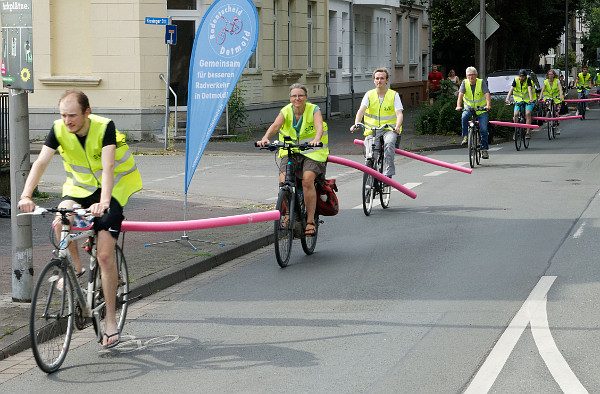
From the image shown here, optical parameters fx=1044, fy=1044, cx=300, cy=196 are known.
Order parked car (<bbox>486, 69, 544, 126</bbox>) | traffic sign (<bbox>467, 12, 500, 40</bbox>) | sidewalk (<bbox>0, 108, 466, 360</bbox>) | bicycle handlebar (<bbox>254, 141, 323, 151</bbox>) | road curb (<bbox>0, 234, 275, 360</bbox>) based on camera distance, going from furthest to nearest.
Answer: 1. parked car (<bbox>486, 69, 544, 126</bbox>)
2. traffic sign (<bbox>467, 12, 500, 40</bbox>)
3. bicycle handlebar (<bbox>254, 141, 323, 151</bbox>)
4. sidewalk (<bbox>0, 108, 466, 360</bbox>)
5. road curb (<bbox>0, 234, 275, 360</bbox>)

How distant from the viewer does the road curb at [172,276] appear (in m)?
6.78

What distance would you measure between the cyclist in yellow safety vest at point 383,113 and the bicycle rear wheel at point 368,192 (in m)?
0.41

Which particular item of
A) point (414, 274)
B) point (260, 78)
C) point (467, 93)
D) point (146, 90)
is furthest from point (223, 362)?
point (260, 78)

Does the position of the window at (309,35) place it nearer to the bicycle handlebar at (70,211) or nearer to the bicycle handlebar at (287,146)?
the bicycle handlebar at (287,146)

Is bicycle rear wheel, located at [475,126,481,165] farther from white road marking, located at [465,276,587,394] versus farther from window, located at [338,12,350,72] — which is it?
window, located at [338,12,350,72]

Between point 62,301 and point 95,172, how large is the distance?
0.83 metres

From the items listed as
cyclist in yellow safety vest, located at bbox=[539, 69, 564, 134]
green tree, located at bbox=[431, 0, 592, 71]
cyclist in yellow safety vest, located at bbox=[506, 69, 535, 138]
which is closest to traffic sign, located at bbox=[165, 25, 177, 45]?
cyclist in yellow safety vest, located at bbox=[506, 69, 535, 138]

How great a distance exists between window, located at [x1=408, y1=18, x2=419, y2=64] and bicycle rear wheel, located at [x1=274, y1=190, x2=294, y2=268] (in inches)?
1630

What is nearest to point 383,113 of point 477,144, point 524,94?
point 477,144

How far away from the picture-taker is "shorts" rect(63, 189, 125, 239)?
6.47 m

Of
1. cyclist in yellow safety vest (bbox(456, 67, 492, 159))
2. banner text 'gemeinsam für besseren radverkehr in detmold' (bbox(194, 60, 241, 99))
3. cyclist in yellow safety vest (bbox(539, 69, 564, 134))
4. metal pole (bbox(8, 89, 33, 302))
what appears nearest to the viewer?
metal pole (bbox(8, 89, 33, 302))

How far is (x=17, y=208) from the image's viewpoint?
7844 millimetres

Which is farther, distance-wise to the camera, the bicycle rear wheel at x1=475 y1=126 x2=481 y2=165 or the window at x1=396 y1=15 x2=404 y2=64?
the window at x1=396 y1=15 x2=404 y2=64

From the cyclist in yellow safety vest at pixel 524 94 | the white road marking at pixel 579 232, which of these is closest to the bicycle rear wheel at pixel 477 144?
the cyclist in yellow safety vest at pixel 524 94
